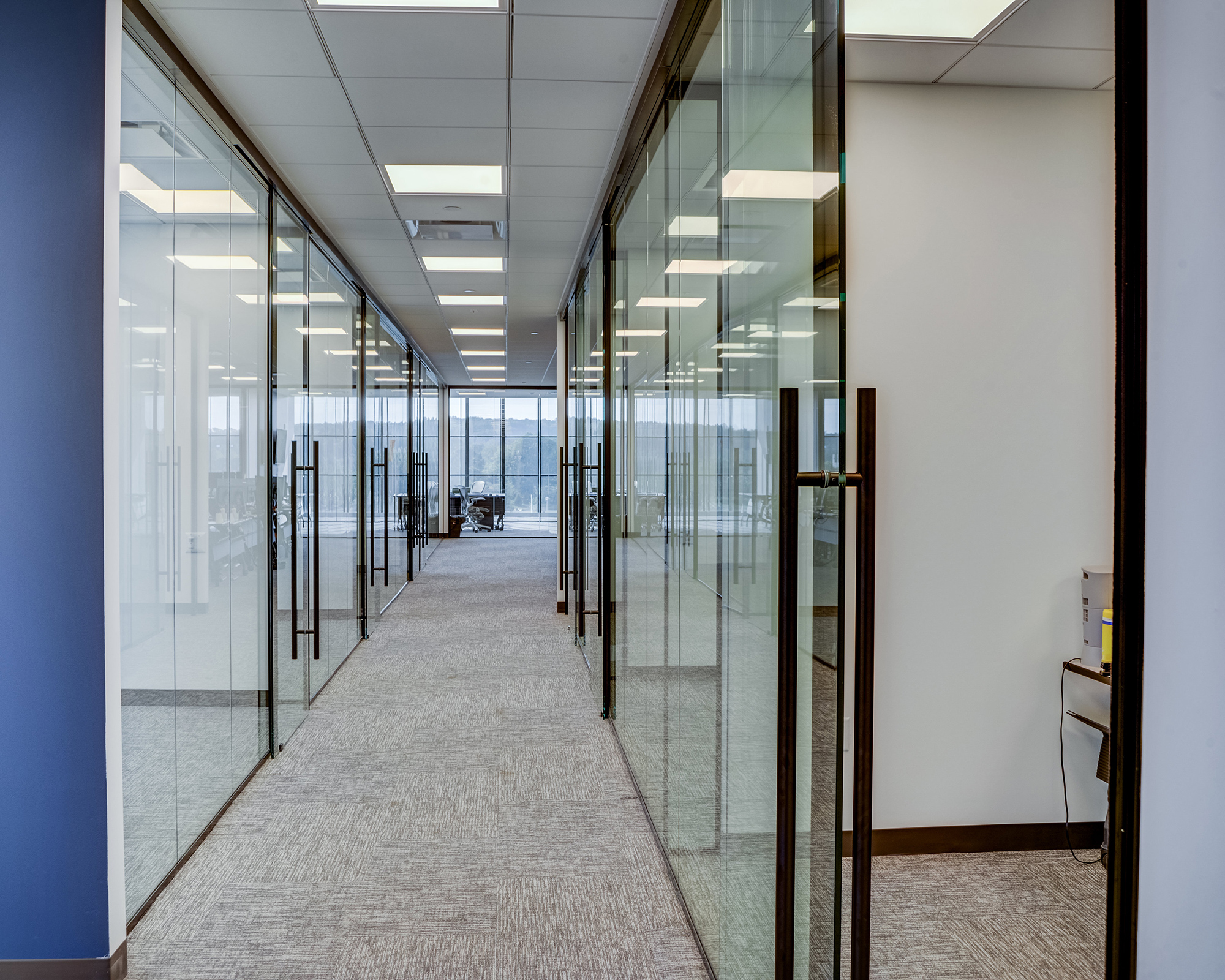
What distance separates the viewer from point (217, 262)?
312cm

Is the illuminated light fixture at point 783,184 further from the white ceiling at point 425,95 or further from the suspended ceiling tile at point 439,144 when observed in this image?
the suspended ceiling tile at point 439,144

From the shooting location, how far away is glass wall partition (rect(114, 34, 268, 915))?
2.44 metres

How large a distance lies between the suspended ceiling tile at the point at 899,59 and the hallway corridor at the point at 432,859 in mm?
2620

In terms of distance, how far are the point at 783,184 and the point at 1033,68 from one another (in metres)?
1.75

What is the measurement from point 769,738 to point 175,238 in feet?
7.87

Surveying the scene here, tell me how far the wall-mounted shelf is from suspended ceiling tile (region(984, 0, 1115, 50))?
185 centimetres

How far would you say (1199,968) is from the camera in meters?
0.85

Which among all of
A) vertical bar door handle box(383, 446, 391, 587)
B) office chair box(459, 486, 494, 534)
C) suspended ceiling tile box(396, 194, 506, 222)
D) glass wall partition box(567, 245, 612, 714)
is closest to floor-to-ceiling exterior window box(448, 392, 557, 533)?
office chair box(459, 486, 494, 534)

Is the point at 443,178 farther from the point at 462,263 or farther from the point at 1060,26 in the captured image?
the point at 1060,26

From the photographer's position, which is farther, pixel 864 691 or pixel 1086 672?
pixel 1086 672

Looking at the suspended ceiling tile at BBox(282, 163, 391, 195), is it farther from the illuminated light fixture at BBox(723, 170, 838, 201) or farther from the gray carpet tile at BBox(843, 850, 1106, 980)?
the gray carpet tile at BBox(843, 850, 1106, 980)

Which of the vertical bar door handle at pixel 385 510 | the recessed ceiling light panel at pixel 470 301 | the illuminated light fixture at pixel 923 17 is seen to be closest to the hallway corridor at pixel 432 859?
the vertical bar door handle at pixel 385 510

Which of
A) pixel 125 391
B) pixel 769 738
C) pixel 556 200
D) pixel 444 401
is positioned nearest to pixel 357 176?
pixel 556 200

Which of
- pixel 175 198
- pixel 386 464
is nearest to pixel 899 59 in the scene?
pixel 175 198
